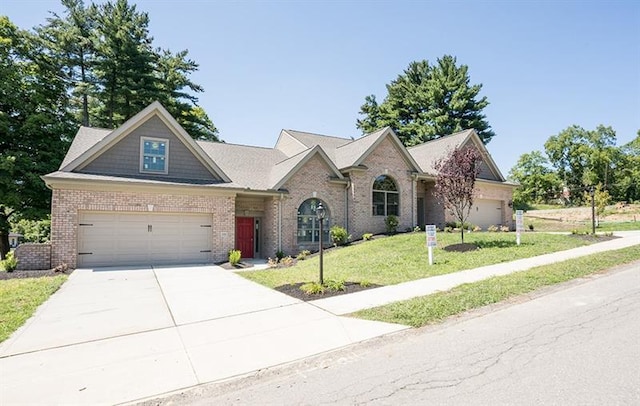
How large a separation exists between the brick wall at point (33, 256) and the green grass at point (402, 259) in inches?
302

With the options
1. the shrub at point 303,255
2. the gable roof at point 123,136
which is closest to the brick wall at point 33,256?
the gable roof at point 123,136

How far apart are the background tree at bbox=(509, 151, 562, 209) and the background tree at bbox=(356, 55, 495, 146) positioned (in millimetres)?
12925

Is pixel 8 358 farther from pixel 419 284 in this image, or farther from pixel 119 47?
pixel 119 47

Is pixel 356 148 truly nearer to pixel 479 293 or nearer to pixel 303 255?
pixel 303 255

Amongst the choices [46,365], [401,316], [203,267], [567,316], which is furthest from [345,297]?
[203,267]

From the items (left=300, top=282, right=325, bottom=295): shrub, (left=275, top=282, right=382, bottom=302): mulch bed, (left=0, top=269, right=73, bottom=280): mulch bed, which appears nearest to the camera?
(left=275, top=282, right=382, bottom=302): mulch bed

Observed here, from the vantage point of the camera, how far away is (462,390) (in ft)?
11.8

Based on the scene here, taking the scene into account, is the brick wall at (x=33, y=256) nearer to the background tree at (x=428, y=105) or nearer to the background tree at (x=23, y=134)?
the background tree at (x=23, y=134)

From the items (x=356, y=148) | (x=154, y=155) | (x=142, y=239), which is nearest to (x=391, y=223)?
(x=356, y=148)

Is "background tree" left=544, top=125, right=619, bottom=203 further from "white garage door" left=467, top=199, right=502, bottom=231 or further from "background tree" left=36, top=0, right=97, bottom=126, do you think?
"background tree" left=36, top=0, right=97, bottom=126

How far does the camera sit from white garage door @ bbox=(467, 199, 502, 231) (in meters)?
23.1

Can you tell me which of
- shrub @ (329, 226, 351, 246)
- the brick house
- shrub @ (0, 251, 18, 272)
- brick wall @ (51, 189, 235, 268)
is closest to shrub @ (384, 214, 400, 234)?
the brick house

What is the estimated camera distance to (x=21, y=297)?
26.8ft

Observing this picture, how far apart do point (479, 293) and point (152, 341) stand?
6.63m
